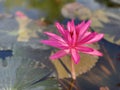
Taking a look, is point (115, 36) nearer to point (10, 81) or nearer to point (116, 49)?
point (116, 49)

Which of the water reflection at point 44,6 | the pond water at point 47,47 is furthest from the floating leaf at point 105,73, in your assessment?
the water reflection at point 44,6

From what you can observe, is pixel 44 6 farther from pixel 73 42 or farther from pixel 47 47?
pixel 73 42

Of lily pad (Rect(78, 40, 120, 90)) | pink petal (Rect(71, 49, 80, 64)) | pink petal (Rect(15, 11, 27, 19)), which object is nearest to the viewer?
pink petal (Rect(71, 49, 80, 64))

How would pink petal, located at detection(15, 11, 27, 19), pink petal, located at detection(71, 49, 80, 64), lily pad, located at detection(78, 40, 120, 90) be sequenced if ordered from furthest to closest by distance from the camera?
1. pink petal, located at detection(15, 11, 27, 19)
2. lily pad, located at detection(78, 40, 120, 90)
3. pink petal, located at detection(71, 49, 80, 64)

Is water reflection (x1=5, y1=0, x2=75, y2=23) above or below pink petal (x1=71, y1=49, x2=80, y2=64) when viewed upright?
below

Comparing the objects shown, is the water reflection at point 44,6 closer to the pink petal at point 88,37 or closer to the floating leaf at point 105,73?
the floating leaf at point 105,73

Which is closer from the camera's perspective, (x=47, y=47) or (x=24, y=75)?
(x=24, y=75)

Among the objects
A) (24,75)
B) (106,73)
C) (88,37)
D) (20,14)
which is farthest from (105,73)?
(20,14)

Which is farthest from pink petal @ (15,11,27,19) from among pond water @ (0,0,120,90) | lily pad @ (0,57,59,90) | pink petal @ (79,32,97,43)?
pink petal @ (79,32,97,43)

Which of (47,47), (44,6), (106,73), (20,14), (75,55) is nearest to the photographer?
(75,55)

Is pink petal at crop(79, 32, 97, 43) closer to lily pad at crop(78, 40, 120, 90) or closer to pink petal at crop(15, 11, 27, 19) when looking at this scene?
lily pad at crop(78, 40, 120, 90)
